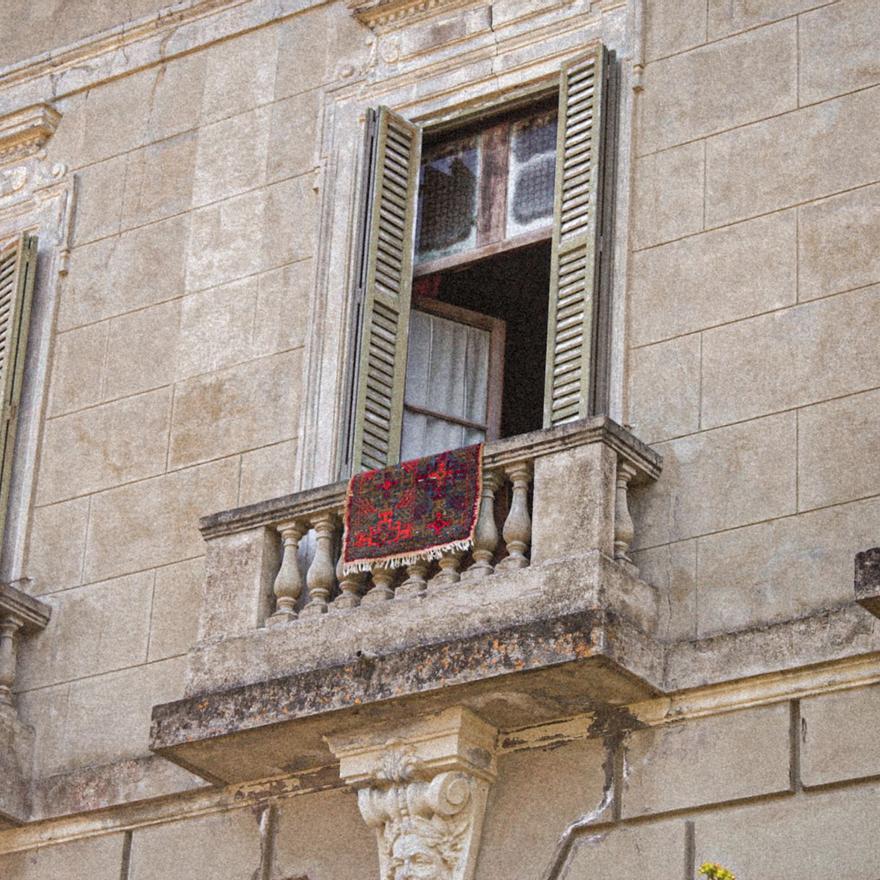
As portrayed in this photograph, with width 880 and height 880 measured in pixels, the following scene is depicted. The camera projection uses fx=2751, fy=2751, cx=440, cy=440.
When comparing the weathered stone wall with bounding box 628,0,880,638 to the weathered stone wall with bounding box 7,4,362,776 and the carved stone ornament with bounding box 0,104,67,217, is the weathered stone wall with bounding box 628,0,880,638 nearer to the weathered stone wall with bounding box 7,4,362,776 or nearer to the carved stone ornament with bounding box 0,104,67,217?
the weathered stone wall with bounding box 7,4,362,776

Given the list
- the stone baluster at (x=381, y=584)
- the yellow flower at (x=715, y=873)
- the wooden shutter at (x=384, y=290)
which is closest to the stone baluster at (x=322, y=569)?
the stone baluster at (x=381, y=584)

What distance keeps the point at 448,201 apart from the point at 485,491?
2428mm

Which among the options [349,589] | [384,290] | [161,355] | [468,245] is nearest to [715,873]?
Answer: [349,589]

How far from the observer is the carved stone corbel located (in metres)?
12.7

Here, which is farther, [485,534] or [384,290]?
[384,290]

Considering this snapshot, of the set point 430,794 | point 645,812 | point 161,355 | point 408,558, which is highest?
point 161,355

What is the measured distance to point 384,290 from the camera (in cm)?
1448

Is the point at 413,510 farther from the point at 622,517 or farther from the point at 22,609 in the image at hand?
the point at 22,609

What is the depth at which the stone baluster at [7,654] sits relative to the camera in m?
14.6

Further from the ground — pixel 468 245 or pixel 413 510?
pixel 468 245

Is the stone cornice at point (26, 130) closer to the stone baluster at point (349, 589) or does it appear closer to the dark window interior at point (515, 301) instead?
the dark window interior at point (515, 301)

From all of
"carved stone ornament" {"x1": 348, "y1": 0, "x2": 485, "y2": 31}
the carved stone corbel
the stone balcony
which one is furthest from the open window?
the carved stone corbel

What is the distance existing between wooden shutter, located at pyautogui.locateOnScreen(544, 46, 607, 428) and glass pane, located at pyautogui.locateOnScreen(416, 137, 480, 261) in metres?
0.77

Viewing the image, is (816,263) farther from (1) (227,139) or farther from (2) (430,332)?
(1) (227,139)
